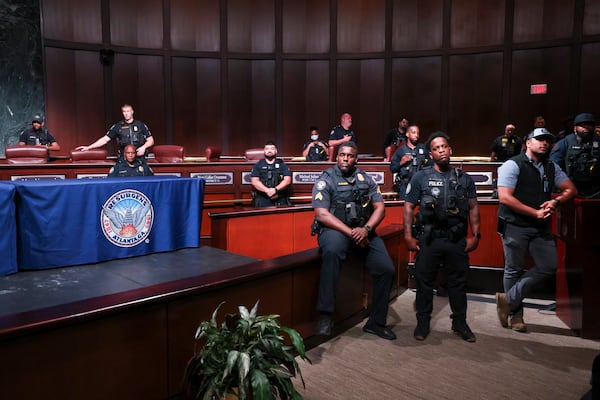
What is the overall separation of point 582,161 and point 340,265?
11.9ft

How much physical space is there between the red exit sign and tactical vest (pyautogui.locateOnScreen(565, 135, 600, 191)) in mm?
5832

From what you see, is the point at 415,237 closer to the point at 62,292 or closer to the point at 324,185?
the point at 324,185

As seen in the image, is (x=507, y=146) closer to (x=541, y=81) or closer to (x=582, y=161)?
(x=541, y=81)

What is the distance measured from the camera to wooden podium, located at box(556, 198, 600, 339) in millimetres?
3963

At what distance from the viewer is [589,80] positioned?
34.5 ft

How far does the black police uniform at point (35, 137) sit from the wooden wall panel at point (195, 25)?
401cm

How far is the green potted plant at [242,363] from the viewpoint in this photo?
2141mm

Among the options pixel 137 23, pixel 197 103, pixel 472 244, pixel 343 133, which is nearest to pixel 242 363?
pixel 472 244

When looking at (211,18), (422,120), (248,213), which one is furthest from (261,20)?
(248,213)

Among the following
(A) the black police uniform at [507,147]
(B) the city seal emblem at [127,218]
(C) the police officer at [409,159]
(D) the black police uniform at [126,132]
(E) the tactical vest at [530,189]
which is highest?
(D) the black police uniform at [126,132]

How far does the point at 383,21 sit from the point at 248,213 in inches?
341

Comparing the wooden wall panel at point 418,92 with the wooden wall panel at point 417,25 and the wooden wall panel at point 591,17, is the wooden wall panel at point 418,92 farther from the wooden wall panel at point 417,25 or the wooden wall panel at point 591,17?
the wooden wall panel at point 591,17

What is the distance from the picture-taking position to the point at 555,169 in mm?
4113

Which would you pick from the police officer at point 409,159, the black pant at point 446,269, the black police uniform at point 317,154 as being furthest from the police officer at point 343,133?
the black pant at point 446,269
